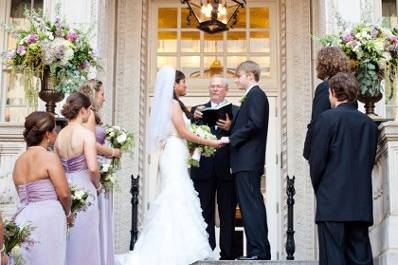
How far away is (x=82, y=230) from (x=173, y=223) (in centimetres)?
140

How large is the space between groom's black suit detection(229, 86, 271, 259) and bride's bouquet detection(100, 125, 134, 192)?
3.97 feet

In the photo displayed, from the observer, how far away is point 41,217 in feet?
24.5

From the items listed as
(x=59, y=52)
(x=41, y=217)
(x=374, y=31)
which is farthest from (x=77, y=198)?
(x=374, y=31)

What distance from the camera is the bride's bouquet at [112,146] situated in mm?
9203

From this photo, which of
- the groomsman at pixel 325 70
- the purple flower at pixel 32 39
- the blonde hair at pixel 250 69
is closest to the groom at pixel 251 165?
the blonde hair at pixel 250 69

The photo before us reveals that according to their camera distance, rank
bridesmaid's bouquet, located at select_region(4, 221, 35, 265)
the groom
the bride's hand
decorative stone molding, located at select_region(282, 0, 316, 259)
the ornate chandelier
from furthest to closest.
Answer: decorative stone molding, located at select_region(282, 0, 316, 259) < the ornate chandelier < the bride's hand < the groom < bridesmaid's bouquet, located at select_region(4, 221, 35, 265)

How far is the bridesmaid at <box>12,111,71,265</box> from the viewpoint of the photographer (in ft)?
24.3

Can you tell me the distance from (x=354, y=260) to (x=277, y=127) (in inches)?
273

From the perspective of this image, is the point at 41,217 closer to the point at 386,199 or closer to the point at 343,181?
the point at 343,181

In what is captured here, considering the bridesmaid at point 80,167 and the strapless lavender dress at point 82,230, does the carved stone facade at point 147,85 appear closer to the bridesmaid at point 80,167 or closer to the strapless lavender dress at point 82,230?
the bridesmaid at point 80,167

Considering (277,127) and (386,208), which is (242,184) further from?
(277,127)

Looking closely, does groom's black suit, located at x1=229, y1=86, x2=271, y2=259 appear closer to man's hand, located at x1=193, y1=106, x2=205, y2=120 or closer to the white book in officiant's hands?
the white book in officiant's hands

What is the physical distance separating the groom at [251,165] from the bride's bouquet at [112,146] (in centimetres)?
118

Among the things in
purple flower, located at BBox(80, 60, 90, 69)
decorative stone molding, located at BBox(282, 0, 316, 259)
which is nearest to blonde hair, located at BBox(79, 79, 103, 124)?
purple flower, located at BBox(80, 60, 90, 69)
